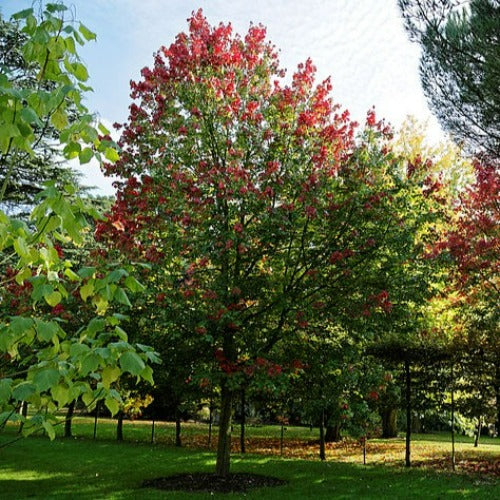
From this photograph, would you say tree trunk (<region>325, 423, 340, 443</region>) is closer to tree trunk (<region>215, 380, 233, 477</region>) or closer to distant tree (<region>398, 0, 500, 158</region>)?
tree trunk (<region>215, 380, 233, 477</region>)

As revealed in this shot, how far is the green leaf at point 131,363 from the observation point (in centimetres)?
236

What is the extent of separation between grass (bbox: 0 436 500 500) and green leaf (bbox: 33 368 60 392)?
8175 millimetres

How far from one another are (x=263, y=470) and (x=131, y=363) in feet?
38.3

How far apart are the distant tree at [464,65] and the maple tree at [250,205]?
1.52 metres

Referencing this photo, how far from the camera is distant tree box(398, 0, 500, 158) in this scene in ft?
25.1

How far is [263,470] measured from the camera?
12.9m

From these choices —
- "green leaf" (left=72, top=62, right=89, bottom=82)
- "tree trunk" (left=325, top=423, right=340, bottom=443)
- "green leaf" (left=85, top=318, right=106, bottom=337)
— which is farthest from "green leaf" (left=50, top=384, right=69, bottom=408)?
"tree trunk" (left=325, top=423, right=340, bottom=443)

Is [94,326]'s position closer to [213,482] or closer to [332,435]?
[213,482]

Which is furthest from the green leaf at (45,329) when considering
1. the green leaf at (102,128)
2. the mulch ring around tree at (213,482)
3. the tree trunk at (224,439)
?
the tree trunk at (224,439)

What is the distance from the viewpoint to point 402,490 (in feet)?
35.4

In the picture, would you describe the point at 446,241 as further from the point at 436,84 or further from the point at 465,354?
the point at 436,84

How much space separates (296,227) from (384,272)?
1.89m

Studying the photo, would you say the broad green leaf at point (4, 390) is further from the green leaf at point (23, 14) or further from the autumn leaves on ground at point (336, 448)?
the autumn leaves on ground at point (336, 448)

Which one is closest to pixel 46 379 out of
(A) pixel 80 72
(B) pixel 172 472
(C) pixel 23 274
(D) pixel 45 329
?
(D) pixel 45 329
